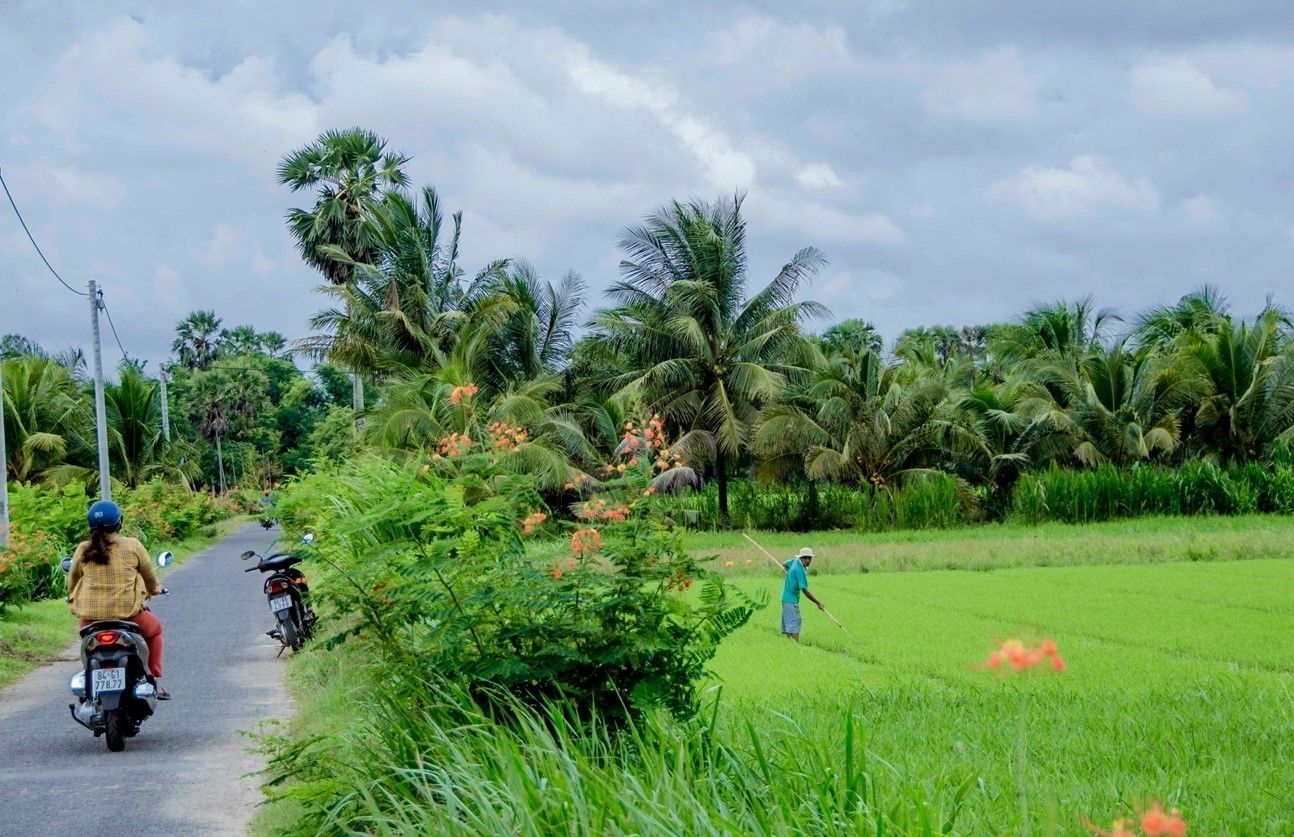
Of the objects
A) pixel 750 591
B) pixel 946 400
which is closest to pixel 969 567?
pixel 750 591

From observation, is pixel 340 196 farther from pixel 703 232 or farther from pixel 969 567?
pixel 969 567

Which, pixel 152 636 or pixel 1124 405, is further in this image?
pixel 1124 405

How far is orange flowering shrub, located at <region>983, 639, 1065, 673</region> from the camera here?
6.97ft

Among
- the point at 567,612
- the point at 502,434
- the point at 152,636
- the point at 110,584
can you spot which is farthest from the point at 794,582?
the point at 567,612

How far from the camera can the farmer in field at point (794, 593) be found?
45.9 ft

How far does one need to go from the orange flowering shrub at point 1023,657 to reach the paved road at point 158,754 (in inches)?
197

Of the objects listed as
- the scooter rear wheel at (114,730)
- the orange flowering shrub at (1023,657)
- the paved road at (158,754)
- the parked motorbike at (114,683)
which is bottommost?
the paved road at (158,754)

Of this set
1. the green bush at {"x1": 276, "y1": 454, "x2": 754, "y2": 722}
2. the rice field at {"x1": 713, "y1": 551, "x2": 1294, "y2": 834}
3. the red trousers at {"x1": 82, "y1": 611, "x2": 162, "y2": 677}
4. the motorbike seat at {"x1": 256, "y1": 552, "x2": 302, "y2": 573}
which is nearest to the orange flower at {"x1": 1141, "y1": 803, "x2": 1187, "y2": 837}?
the rice field at {"x1": 713, "y1": 551, "x2": 1294, "y2": 834}

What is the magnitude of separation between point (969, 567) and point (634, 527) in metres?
18.5

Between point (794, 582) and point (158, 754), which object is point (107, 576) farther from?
point (794, 582)

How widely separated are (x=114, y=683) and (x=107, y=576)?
828 millimetres

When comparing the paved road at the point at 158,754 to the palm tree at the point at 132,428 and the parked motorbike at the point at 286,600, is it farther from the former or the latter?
the palm tree at the point at 132,428

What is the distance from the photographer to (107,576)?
876 cm

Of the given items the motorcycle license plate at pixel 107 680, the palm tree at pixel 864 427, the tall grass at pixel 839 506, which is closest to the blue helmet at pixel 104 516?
the motorcycle license plate at pixel 107 680
